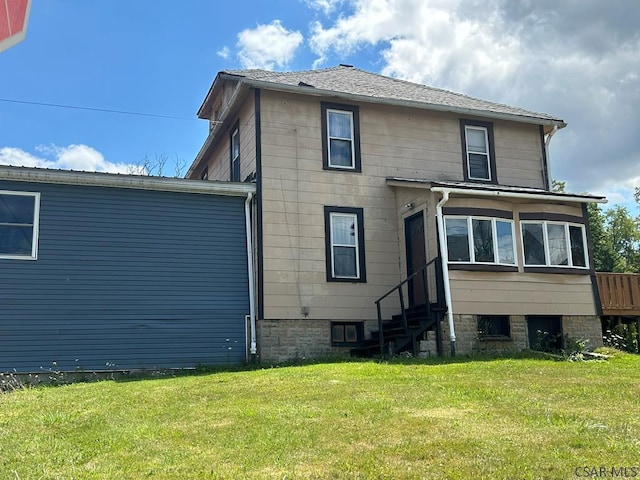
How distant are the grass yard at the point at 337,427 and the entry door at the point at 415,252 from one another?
4617 millimetres

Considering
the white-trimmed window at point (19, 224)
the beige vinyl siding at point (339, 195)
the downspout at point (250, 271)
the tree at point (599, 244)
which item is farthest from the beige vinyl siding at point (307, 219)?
the tree at point (599, 244)

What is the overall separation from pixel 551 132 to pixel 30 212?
12.6 meters

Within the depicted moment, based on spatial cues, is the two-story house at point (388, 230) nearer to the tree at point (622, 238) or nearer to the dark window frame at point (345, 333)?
the dark window frame at point (345, 333)

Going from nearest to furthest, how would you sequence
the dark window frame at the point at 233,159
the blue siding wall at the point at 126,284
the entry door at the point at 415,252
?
the blue siding wall at the point at 126,284
the entry door at the point at 415,252
the dark window frame at the point at 233,159

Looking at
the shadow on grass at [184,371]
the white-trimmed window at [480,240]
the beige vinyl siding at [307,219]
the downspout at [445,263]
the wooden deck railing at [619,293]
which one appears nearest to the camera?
the shadow on grass at [184,371]

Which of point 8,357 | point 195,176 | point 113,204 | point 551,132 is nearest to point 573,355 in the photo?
point 551,132

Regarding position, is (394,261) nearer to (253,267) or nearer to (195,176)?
(253,267)


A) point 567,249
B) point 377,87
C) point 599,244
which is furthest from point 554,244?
point 599,244

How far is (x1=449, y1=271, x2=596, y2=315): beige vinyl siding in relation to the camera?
45.1 feet

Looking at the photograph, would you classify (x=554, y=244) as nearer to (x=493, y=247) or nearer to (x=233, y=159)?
(x=493, y=247)

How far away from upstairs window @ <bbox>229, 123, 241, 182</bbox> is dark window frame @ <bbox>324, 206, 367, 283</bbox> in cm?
271

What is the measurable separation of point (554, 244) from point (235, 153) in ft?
25.7

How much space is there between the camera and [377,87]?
54.9 ft

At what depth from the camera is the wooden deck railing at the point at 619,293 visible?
15.6 m
